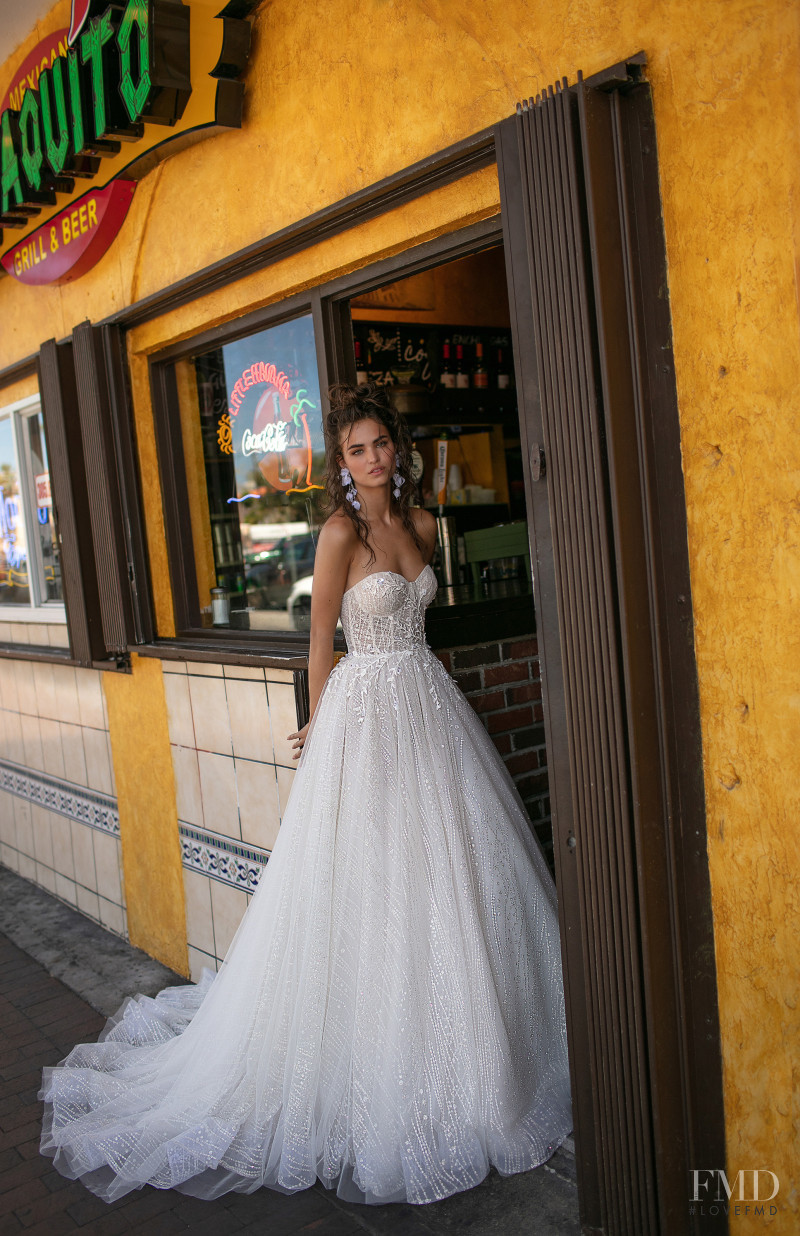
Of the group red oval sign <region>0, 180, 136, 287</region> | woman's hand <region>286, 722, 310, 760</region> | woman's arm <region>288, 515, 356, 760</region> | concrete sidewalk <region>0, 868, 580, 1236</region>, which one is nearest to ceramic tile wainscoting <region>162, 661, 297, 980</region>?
woman's hand <region>286, 722, 310, 760</region>

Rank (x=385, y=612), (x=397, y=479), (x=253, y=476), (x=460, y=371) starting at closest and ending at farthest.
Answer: (x=385, y=612), (x=397, y=479), (x=253, y=476), (x=460, y=371)

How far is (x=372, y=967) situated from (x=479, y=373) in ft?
13.7

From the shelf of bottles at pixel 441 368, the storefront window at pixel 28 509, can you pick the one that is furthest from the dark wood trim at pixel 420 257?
the storefront window at pixel 28 509

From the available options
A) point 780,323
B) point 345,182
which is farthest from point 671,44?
point 345,182

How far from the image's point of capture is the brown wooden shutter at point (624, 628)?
2119mm

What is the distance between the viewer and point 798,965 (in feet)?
6.62

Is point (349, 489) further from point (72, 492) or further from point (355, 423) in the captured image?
point (72, 492)

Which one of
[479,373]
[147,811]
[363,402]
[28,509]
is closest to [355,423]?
[363,402]

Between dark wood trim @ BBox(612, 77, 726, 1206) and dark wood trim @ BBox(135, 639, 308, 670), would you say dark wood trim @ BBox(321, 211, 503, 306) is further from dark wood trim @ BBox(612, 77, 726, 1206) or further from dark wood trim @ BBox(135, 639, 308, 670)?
dark wood trim @ BBox(135, 639, 308, 670)

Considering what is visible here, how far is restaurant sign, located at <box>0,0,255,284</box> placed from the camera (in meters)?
3.33

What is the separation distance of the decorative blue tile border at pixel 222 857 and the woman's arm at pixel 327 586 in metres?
1.06

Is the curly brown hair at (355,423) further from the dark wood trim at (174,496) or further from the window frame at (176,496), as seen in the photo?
the dark wood trim at (174,496)

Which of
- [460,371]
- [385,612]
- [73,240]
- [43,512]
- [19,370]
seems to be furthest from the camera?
[460,371]

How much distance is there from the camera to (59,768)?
5414 mm
